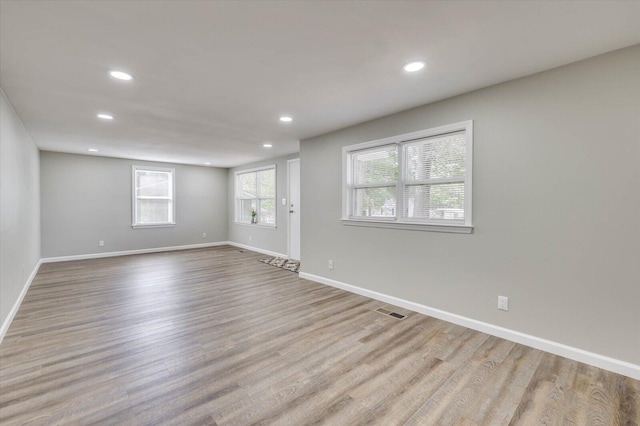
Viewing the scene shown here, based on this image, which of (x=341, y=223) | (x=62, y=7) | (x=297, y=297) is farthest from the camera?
(x=341, y=223)

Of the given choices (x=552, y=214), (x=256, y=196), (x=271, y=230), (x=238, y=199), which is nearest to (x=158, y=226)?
(x=238, y=199)

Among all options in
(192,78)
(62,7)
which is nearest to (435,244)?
(192,78)

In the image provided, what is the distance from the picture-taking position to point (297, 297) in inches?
156

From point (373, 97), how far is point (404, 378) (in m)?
2.60

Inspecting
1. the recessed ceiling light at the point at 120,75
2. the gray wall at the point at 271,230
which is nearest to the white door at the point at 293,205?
the gray wall at the point at 271,230

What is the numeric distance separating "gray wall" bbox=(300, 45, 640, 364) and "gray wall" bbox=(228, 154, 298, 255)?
148 inches

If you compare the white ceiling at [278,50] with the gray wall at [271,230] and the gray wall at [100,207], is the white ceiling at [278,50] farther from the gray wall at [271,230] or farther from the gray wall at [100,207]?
the gray wall at [100,207]

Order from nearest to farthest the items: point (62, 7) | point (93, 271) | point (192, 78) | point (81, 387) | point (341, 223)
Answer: point (62, 7), point (81, 387), point (192, 78), point (341, 223), point (93, 271)

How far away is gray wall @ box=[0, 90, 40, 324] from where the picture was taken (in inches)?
111

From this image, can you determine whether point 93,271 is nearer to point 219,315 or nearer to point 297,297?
point 219,315

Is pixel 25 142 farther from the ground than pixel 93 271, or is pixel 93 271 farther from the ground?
pixel 25 142

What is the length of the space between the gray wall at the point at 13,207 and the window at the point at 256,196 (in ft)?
13.9

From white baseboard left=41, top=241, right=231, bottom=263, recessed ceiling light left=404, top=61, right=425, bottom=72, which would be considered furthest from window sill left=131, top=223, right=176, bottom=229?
recessed ceiling light left=404, top=61, right=425, bottom=72

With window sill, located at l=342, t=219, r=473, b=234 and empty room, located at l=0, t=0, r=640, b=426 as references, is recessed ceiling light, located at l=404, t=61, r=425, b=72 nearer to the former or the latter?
empty room, located at l=0, t=0, r=640, b=426
